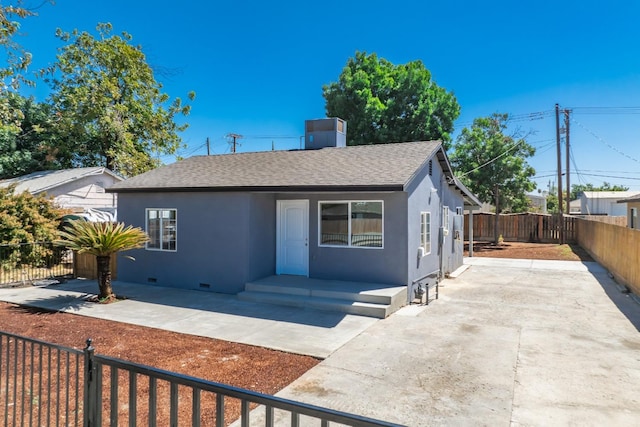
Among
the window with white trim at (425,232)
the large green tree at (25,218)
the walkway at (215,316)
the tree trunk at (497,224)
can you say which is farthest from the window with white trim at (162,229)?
the tree trunk at (497,224)

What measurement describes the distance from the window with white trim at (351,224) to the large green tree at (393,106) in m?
13.1

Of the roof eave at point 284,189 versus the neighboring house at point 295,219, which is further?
the neighboring house at point 295,219

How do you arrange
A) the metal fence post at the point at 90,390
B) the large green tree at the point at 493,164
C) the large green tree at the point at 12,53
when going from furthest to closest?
the large green tree at the point at 493,164 < the large green tree at the point at 12,53 < the metal fence post at the point at 90,390

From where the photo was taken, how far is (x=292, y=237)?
34.1 feet

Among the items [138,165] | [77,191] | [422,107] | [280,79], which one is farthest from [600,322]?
[138,165]

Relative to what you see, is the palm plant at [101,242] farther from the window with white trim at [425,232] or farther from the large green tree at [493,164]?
the large green tree at [493,164]

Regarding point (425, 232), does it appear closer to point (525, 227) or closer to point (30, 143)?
point (525, 227)

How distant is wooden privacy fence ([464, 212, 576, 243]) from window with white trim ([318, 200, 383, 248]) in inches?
686

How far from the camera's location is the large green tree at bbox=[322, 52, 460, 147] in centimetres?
2178

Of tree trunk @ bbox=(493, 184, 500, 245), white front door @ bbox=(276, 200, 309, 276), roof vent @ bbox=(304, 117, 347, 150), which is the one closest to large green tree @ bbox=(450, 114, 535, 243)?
tree trunk @ bbox=(493, 184, 500, 245)

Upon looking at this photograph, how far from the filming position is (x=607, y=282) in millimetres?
11539

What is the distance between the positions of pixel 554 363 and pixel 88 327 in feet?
25.5

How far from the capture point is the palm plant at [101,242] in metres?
8.64

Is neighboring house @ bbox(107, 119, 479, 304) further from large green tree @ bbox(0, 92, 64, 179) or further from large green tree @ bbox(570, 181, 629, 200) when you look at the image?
large green tree @ bbox(570, 181, 629, 200)
